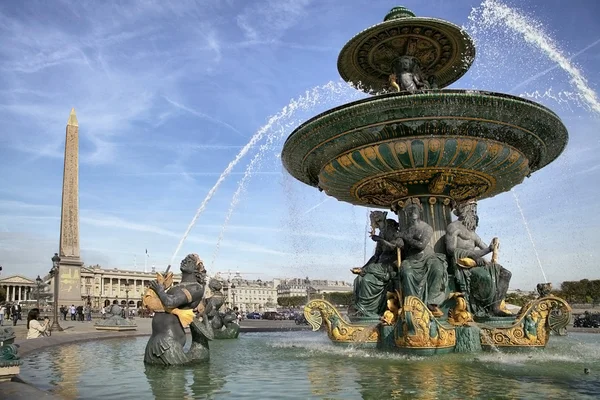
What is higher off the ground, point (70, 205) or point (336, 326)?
point (70, 205)

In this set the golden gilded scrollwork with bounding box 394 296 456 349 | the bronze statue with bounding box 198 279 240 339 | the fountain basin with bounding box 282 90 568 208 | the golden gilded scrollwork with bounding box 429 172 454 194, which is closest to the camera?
the golden gilded scrollwork with bounding box 394 296 456 349

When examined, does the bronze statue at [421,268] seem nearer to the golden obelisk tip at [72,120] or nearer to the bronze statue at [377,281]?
the bronze statue at [377,281]

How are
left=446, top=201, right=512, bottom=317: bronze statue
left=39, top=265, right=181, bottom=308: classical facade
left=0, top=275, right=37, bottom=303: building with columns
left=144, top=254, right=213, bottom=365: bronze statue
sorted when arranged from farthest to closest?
left=39, top=265, right=181, bottom=308: classical facade → left=0, top=275, right=37, bottom=303: building with columns → left=446, top=201, right=512, bottom=317: bronze statue → left=144, top=254, right=213, bottom=365: bronze statue

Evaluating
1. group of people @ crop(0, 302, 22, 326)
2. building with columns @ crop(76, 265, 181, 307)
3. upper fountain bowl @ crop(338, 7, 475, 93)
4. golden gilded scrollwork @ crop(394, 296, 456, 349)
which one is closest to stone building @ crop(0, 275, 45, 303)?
building with columns @ crop(76, 265, 181, 307)

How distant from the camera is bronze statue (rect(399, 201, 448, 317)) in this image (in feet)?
28.9

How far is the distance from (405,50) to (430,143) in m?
3.03

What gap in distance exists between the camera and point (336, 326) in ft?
31.1

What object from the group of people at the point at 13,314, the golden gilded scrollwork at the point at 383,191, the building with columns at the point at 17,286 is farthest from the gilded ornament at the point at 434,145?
the building with columns at the point at 17,286

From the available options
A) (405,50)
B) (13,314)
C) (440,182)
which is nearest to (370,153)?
(440,182)

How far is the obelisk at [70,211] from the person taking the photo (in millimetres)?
40562

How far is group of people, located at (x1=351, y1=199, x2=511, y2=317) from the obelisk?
35772 mm

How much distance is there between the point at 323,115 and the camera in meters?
9.16

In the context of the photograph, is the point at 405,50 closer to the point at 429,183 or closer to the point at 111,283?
the point at 429,183

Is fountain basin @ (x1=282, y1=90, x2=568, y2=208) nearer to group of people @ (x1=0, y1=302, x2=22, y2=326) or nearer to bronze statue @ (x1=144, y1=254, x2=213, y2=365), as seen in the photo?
bronze statue @ (x1=144, y1=254, x2=213, y2=365)
